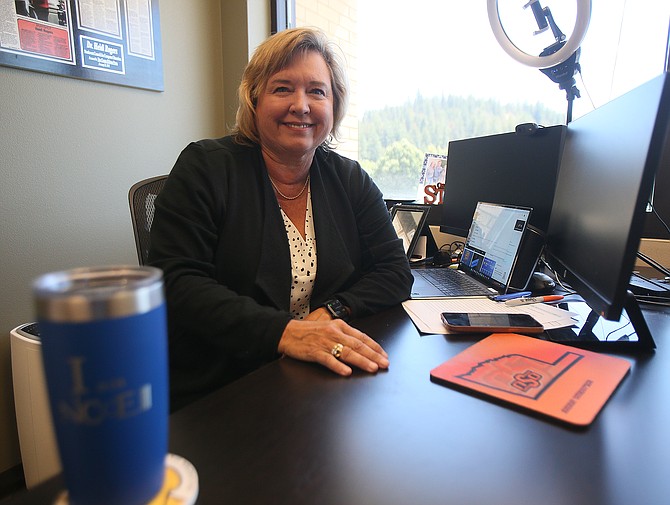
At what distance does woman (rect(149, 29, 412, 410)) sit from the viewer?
3.00ft

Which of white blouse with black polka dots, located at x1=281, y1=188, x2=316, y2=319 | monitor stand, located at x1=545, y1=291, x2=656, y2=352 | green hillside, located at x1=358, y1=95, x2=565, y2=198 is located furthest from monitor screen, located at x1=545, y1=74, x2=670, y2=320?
green hillside, located at x1=358, y1=95, x2=565, y2=198

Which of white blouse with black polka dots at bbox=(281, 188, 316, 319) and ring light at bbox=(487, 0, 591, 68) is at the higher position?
ring light at bbox=(487, 0, 591, 68)

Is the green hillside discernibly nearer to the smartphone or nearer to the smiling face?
the smiling face

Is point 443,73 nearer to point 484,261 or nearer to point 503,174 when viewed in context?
point 503,174

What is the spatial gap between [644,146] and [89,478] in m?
0.79

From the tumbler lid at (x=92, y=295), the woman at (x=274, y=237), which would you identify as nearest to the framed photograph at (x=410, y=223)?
the woman at (x=274, y=237)

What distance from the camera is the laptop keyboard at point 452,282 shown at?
4.25 ft

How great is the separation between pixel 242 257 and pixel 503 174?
1.05m

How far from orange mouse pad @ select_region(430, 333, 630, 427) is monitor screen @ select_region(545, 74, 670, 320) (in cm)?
9

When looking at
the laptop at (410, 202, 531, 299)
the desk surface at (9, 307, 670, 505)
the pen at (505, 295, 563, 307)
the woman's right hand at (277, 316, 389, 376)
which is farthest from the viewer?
the laptop at (410, 202, 531, 299)

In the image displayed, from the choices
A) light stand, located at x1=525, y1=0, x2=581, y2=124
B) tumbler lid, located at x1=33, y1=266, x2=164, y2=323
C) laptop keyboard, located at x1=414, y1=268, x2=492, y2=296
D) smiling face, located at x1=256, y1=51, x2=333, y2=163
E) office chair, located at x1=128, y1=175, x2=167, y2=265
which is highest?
light stand, located at x1=525, y1=0, x2=581, y2=124

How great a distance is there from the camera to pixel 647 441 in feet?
1.82

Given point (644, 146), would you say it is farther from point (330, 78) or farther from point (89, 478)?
point (330, 78)

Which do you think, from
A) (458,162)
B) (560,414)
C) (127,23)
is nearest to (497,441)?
(560,414)
